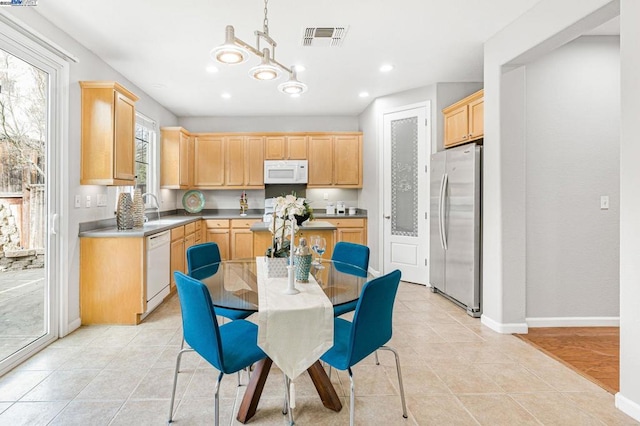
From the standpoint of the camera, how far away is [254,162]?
19.9 feet

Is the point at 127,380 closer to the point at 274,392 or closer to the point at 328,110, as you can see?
the point at 274,392

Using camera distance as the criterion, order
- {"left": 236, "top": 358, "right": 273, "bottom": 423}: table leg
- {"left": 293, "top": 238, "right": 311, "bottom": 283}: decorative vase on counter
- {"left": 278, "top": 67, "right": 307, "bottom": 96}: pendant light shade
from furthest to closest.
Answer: {"left": 278, "top": 67, "right": 307, "bottom": 96}: pendant light shade
{"left": 293, "top": 238, "right": 311, "bottom": 283}: decorative vase on counter
{"left": 236, "top": 358, "right": 273, "bottom": 423}: table leg

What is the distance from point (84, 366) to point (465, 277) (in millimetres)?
3416

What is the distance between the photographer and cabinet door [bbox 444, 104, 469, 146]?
3928 millimetres

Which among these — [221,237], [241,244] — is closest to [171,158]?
[221,237]

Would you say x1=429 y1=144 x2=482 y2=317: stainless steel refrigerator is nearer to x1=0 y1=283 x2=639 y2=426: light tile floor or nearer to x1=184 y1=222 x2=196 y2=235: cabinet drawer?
x1=0 y1=283 x2=639 y2=426: light tile floor

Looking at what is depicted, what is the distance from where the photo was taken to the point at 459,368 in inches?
99.3

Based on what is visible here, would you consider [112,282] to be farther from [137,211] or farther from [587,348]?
[587,348]

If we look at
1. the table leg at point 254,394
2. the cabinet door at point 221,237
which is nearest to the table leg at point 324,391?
the table leg at point 254,394

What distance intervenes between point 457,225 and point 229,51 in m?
2.88

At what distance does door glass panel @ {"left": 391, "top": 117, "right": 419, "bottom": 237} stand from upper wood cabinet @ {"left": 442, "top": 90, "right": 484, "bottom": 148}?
0.51 metres

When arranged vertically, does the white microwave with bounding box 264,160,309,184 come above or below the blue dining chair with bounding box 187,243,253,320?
above

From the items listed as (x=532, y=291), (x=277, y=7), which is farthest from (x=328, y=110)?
(x=532, y=291)

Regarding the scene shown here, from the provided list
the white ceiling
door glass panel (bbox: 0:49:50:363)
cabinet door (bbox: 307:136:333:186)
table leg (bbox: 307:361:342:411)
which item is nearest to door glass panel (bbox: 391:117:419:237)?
the white ceiling
